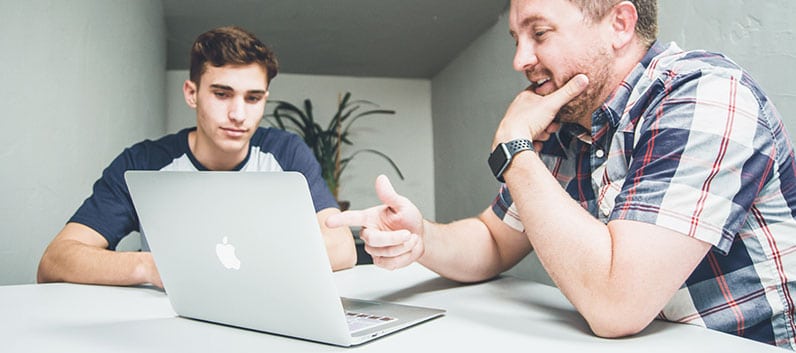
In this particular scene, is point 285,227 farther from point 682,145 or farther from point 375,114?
point 375,114

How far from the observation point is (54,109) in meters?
1.58

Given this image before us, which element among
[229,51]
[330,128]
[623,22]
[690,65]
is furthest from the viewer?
[330,128]

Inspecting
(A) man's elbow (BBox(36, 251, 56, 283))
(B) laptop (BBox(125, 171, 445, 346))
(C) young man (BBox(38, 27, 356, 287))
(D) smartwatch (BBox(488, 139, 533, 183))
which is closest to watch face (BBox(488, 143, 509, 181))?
(D) smartwatch (BBox(488, 139, 533, 183))

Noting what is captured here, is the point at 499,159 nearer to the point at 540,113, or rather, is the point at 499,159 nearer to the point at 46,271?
the point at 540,113

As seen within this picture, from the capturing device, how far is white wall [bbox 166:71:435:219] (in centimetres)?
426

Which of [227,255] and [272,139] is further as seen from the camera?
[272,139]

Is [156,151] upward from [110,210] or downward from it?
upward

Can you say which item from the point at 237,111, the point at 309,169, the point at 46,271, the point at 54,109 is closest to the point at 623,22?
the point at 309,169

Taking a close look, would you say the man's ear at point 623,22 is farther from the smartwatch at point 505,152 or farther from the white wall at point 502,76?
the white wall at point 502,76

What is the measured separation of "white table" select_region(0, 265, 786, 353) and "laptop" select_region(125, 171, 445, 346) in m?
0.03

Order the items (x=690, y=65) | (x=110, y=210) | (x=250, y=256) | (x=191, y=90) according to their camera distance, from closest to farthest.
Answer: (x=250, y=256), (x=690, y=65), (x=110, y=210), (x=191, y=90)

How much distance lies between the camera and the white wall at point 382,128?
4258 mm

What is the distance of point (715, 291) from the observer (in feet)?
2.90

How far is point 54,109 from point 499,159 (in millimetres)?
1298
